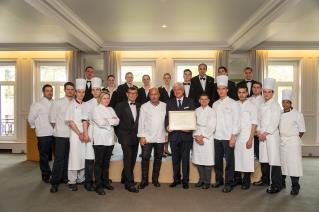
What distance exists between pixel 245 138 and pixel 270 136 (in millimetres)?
376

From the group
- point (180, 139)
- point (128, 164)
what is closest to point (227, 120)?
point (180, 139)

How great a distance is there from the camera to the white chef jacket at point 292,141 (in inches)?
191

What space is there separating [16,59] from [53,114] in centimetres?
550

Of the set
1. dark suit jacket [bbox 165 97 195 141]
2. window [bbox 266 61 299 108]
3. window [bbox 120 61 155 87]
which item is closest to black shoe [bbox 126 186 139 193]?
dark suit jacket [bbox 165 97 195 141]

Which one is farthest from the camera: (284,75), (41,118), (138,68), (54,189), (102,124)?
(138,68)

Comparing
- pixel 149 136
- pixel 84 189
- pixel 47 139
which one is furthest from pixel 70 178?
pixel 149 136

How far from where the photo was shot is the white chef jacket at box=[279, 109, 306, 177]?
486 centimetres

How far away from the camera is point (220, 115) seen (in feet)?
16.6

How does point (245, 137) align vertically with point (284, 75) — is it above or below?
below

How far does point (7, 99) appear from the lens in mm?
10039

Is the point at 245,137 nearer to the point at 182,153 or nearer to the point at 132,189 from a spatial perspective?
the point at 182,153

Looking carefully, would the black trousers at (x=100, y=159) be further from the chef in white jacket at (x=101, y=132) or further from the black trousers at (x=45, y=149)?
the black trousers at (x=45, y=149)

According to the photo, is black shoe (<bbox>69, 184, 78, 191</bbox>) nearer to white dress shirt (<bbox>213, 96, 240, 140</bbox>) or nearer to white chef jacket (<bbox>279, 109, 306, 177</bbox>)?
white dress shirt (<bbox>213, 96, 240, 140</bbox>)

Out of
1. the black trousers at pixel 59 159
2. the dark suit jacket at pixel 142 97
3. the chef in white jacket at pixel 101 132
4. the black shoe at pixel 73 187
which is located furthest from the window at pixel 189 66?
the black shoe at pixel 73 187
